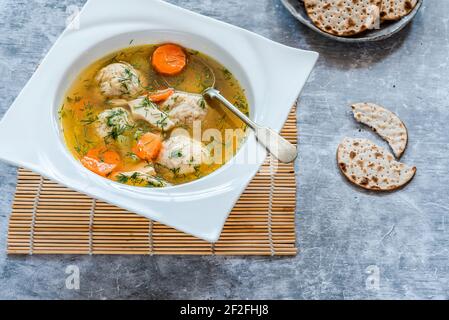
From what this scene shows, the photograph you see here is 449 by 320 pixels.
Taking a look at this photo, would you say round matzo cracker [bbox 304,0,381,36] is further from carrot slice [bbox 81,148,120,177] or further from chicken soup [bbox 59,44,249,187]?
carrot slice [bbox 81,148,120,177]

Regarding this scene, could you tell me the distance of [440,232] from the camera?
2889 millimetres

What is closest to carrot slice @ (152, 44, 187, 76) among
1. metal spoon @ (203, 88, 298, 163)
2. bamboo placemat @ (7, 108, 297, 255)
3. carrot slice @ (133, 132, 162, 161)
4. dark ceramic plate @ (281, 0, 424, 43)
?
metal spoon @ (203, 88, 298, 163)

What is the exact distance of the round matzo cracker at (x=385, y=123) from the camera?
304cm

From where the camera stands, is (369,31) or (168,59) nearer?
(168,59)

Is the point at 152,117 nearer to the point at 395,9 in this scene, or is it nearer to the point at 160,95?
the point at 160,95

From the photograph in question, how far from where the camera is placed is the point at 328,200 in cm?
293

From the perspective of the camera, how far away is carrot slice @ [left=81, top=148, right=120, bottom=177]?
2.61 m

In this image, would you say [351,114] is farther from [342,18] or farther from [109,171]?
[109,171]

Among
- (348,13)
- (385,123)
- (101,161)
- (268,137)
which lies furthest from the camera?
(348,13)

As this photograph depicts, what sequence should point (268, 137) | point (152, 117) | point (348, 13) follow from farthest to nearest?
point (348, 13)
point (152, 117)
point (268, 137)

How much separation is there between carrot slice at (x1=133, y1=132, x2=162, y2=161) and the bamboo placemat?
0.32m

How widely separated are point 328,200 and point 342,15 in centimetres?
107

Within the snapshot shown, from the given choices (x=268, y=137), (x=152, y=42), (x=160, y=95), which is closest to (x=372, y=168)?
(x=268, y=137)

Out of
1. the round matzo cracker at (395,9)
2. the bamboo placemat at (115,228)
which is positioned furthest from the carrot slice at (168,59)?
the round matzo cracker at (395,9)
